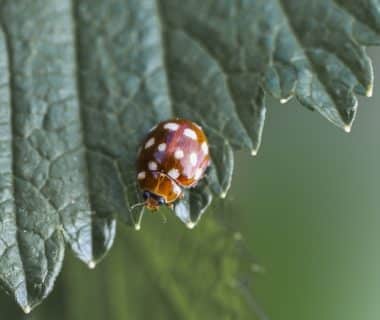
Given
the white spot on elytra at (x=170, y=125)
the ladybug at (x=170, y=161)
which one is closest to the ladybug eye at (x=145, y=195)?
the ladybug at (x=170, y=161)

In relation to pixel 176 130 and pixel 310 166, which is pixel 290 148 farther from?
pixel 176 130

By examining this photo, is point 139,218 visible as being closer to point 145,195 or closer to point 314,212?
point 145,195

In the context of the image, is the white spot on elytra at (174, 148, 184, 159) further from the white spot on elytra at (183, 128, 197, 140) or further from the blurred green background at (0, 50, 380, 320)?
the blurred green background at (0, 50, 380, 320)

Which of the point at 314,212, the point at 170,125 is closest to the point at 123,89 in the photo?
the point at 170,125

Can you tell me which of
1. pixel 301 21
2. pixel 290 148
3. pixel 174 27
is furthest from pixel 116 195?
pixel 290 148

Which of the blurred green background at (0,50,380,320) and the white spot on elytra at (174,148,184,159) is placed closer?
the white spot on elytra at (174,148,184,159)

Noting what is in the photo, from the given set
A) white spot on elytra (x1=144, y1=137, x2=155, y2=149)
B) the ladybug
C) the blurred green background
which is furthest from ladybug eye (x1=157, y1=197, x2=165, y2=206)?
the blurred green background
